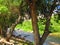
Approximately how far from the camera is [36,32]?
7.18 meters

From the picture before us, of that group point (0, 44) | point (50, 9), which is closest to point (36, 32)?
point (50, 9)

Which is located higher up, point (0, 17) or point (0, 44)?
point (0, 17)

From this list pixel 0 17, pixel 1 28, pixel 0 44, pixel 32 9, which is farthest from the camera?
pixel 1 28

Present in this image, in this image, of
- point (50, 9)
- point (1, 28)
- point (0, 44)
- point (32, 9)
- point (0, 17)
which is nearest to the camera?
point (32, 9)

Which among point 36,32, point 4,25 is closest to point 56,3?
point 36,32

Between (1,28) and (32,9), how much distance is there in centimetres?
549

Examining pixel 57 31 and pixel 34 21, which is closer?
pixel 34 21

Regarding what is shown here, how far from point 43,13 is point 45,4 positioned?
0.36 meters

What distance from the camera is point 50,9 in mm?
7613

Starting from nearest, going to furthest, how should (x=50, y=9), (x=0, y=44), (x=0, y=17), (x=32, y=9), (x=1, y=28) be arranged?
(x=32, y=9) < (x=50, y=9) < (x=0, y=44) < (x=0, y=17) < (x=1, y=28)

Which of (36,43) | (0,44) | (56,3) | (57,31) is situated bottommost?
(57,31)

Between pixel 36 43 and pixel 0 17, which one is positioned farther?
pixel 0 17

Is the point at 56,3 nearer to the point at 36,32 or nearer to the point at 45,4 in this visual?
the point at 45,4

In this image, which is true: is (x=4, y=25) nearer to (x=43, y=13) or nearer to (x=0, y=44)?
(x=0, y=44)
